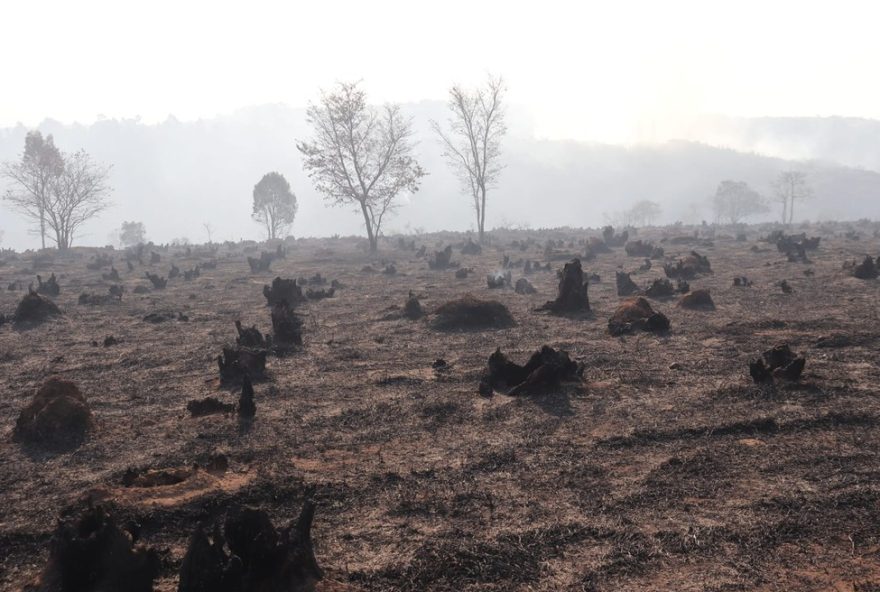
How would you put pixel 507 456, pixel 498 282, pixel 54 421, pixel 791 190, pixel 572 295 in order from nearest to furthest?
pixel 507 456, pixel 54 421, pixel 572 295, pixel 498 282, pixel 791 190

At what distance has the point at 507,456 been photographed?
274 inches

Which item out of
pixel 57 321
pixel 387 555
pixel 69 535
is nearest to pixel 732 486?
pixel 387 555

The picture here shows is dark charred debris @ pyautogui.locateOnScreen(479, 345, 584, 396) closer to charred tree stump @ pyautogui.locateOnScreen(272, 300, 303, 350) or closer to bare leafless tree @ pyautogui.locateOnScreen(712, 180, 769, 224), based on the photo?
charred tree stump @ pyautogui.locateOnScreen(272, 300, 303, 350)

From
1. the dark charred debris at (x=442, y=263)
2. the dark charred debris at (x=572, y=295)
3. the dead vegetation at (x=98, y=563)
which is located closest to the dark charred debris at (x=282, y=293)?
the dark charred debris at (x=572, y=295)

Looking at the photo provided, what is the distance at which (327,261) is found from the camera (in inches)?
1580

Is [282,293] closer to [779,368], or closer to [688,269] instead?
[688,269]

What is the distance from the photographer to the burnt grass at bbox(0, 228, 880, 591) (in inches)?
192

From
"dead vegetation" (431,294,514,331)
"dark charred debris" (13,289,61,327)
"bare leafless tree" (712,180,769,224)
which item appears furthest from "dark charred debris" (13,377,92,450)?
"bare leafless tree" (712,180,769,224)

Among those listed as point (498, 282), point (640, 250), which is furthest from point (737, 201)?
point (498, 282)

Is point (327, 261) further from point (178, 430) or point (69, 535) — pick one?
point (69, 535)

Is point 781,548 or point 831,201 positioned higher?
point 831,201

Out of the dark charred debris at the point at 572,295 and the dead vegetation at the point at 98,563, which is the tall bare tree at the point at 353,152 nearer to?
the dark charred debris at the point at 572,295

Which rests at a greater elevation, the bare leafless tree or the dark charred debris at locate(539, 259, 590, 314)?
the bare leafless tree

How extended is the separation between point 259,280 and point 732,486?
1038 inches
